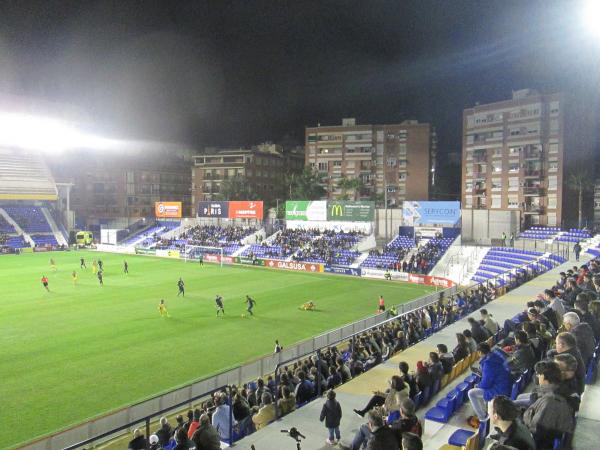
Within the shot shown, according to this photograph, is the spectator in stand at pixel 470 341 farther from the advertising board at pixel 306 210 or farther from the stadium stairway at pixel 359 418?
the advertising board at pixel 306 210

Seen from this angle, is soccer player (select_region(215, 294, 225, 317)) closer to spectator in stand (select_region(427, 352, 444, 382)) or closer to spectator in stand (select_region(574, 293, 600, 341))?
spectator in stand (select_region(427, 352, 444, 382))

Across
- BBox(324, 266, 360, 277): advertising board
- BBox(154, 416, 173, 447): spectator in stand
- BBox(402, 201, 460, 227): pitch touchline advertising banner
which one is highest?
BBox(402, 201, 460, 227): pitch touchline advertising banner

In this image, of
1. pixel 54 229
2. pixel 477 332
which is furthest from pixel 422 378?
pixel 54 229

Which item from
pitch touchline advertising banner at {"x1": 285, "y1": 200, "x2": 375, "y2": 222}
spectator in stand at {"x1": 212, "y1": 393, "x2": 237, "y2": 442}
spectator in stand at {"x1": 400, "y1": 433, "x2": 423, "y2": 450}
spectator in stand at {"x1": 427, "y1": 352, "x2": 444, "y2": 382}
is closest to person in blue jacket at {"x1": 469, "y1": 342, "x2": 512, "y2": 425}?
spectator in stand at {"x1": 427, "y1": 352, "x2": 444, "y2": 382}

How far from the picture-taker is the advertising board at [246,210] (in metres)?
64.8

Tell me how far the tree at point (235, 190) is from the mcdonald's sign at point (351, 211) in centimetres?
3519

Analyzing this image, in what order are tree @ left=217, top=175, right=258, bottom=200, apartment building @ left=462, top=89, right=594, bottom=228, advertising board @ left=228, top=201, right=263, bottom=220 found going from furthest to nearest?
tree @ left=217, top=175, right=258, bottom=200, apartment building @ left=462, top=89, right=594, bottom=228, advertising board @ left=228, top=201, right=263, bottom=220

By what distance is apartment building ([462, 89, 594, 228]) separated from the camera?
6644 cm

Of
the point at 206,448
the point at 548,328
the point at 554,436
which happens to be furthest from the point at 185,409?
the point at 554,436

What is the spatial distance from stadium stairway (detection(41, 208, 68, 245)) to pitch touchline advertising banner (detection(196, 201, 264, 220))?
74.8 feet

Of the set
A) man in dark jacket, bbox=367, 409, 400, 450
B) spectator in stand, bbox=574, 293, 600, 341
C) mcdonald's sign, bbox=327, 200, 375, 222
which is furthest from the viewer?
mcdonald's sign, bbox=327, 200, 375, 222

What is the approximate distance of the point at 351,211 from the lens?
5728 centimetres

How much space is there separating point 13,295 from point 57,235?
1768 inches

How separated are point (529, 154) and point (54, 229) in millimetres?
72856
